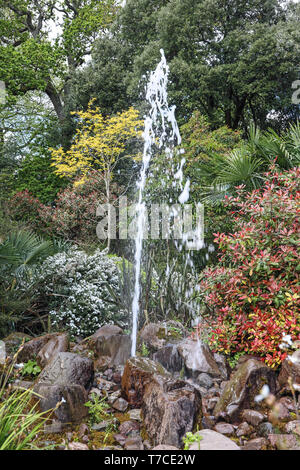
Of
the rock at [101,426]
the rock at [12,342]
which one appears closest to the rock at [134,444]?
the rock at [101,426]

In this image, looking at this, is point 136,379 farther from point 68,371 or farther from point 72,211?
point 72,211

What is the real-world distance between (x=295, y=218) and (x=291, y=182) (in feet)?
1.55

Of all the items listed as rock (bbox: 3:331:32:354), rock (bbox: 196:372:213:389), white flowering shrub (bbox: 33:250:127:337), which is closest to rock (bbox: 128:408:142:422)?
rock (bbox: 196:372:213:389)

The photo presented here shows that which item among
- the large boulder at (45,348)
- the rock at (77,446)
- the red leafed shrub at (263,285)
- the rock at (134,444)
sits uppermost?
the red leafed shrub at (263,285)

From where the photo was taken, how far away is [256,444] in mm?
2355

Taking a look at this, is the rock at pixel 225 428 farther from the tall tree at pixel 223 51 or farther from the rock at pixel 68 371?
the tall tree at pixel 223 51

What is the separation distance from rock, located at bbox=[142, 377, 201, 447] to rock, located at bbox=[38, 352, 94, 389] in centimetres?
75

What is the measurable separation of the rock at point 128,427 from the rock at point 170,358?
0.99 m

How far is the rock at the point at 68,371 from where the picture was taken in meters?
3.07

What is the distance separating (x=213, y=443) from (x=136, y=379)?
1095 millimetres

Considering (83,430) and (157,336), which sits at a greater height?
(157,336)

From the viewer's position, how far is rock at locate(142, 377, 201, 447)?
93.9 inches

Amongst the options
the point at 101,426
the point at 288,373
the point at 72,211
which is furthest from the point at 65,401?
the point at 72,211

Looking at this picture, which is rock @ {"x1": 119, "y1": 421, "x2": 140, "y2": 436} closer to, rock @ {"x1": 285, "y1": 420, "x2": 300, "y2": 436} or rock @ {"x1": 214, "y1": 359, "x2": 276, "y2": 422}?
rock @ {"x1": 214, "y1": 359, "x2": 276, "y2": 422}
